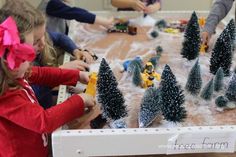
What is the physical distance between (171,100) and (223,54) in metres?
0.30

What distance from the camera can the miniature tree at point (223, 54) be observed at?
3.28ft

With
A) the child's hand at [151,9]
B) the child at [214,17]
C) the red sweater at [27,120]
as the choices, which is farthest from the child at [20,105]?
the child's hand at [151,9]

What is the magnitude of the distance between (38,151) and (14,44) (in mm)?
300

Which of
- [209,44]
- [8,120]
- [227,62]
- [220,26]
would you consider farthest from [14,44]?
[220,26]

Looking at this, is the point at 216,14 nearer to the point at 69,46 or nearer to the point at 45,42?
the point at 69,46

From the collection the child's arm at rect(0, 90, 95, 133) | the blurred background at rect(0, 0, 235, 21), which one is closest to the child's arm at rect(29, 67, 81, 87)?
the child's arm at rect(0, 90, 95, 133)

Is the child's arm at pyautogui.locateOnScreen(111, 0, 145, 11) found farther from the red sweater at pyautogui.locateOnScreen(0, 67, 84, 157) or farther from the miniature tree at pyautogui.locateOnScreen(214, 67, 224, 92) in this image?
the red sweater at pyautogui.locateOnScreen(0, 67, 84, 157)

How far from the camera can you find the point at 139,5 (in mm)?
1504

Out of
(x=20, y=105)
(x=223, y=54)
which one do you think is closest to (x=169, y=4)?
(x=223, y=54)

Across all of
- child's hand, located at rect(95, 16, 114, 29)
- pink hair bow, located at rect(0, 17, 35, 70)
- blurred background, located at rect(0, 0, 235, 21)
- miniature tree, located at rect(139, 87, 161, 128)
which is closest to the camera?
pink hair bow, located at rect(0, 17, 35, 70)

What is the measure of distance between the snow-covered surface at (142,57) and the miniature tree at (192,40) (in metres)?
0.03

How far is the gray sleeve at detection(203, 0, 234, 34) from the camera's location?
1275 millimetres

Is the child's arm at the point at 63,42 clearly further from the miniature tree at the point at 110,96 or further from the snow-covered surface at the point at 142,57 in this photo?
the miniature tree at the point at 110,96

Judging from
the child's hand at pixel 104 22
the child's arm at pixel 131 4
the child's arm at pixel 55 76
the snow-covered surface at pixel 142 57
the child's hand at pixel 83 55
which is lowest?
the child's arm at pixel 55 76
